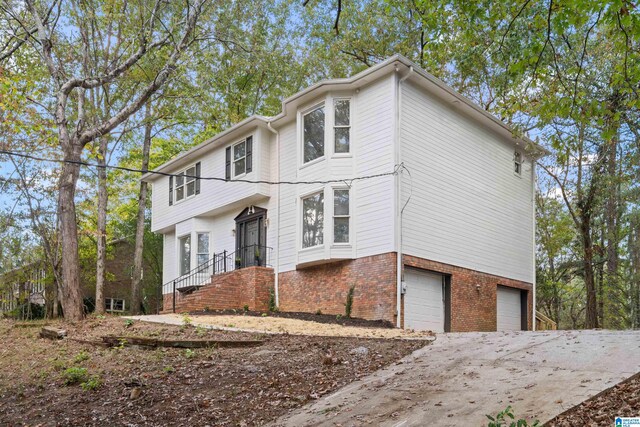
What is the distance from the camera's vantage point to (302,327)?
12.9 m

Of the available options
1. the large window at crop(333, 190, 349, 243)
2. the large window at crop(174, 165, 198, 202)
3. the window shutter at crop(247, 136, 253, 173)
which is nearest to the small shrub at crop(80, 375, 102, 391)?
the large window at crop(333, 190, 349, 243)

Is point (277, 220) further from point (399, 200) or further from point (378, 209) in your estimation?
point (399, 200)

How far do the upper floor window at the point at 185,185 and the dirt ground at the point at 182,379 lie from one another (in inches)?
450

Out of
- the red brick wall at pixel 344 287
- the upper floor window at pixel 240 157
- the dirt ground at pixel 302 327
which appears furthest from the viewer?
the upper floor window at pixel 240 157

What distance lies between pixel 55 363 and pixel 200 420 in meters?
4.12

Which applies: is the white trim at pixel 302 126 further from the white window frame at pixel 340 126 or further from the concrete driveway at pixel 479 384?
the concrete driveway at pixel 479 384

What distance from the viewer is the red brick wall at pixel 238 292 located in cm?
1739

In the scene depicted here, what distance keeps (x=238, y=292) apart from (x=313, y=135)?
17.1 ft

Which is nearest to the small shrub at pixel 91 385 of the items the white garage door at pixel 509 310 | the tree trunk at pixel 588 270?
the white garage door at pixel 509 310

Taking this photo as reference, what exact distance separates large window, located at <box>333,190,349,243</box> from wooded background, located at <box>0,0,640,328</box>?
4203 mm

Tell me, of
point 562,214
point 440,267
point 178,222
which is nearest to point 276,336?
point 440,267

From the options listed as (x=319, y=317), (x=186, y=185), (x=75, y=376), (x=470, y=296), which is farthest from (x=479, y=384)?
(x=186, y=185)

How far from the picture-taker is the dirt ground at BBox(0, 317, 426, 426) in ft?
22.8

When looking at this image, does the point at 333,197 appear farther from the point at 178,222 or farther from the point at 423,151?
the point at 178,222
